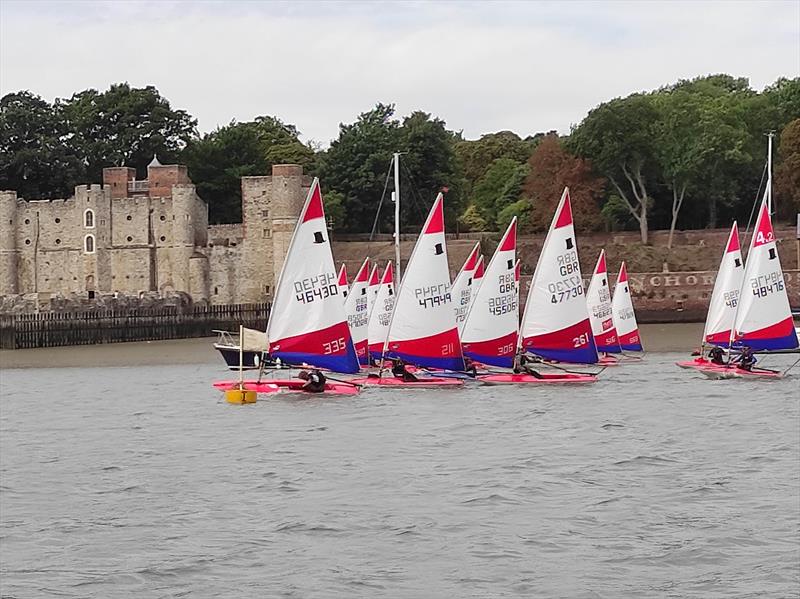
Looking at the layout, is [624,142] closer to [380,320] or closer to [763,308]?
[380,320]

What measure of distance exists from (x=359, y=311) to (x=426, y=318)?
880 centimetres

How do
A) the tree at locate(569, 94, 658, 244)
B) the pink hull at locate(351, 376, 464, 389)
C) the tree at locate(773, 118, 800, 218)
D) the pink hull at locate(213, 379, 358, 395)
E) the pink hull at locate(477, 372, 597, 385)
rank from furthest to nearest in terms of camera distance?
the tree at locate(569, 94, 658, 244) < the tree at locate(773, 118, 800, 218) < the pink hull at locate(477, 372, 597, 385) < the pink hull at locate(351, 376, 464, 389) < the pink hull at locate(213, 379, 358, 395)

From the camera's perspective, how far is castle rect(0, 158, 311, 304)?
71.0 metres

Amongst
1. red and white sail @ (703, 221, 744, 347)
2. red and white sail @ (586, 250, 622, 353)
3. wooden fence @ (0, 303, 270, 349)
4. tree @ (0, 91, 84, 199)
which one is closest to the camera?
red and white sail @ (703, 221, 744, 347)

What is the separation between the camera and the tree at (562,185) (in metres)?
70.9

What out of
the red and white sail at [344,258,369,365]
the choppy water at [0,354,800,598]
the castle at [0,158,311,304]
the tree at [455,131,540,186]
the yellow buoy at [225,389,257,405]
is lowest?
the choppy water at [0,354,800,598]

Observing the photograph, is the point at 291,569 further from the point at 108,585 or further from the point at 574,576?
the point at 574,576

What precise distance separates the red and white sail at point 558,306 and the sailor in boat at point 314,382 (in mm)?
5620

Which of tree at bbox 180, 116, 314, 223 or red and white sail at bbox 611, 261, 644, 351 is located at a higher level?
tree at bbox 180, 116, 314, 223

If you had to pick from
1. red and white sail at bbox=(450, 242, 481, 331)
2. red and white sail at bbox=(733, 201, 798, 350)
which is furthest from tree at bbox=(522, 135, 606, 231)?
red and white sail at bbox=(733, 201, 798, 350)

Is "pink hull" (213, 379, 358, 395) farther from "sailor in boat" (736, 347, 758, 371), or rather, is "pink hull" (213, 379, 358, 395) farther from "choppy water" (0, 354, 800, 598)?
"sailor in boat" (736, 347, 758, 371)

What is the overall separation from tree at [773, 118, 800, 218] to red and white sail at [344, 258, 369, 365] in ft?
110

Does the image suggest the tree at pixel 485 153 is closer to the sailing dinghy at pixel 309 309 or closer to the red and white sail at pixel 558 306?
the red and white sail at pixel 558 306

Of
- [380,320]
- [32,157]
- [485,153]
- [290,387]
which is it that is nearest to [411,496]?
[290,387]
